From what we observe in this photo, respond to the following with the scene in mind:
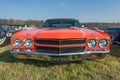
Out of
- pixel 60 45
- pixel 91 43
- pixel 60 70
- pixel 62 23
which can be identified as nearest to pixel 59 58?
pixel 60 45

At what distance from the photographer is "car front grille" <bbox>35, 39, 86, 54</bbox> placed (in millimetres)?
3822

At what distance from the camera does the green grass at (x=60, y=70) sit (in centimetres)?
382

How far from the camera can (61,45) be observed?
3.82 m

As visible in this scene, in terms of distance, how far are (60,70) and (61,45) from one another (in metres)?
0.71

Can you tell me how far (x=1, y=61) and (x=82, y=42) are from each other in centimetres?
254

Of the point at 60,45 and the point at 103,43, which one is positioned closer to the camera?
the point at 60,45

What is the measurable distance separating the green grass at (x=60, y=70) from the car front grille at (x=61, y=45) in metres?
0.56

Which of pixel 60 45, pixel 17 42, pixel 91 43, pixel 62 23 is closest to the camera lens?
pixel 60 45

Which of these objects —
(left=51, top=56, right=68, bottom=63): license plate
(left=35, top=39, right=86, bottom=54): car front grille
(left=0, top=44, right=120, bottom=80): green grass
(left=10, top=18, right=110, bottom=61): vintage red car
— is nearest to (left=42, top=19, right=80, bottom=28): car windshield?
(left=0, top=44, right=120, bottom=80): green grass

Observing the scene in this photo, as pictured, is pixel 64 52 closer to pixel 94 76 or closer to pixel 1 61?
pixel 94 76

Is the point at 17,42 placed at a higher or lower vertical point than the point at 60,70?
higher

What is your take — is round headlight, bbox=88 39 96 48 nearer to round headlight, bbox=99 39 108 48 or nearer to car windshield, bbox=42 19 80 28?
round headlight, bbox=99 39 108 48

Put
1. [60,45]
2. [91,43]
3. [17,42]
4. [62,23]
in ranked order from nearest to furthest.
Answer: [60,45] < [91,43] < [17,42] < [62,23]

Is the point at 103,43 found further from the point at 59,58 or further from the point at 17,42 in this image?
the point at 17,42
